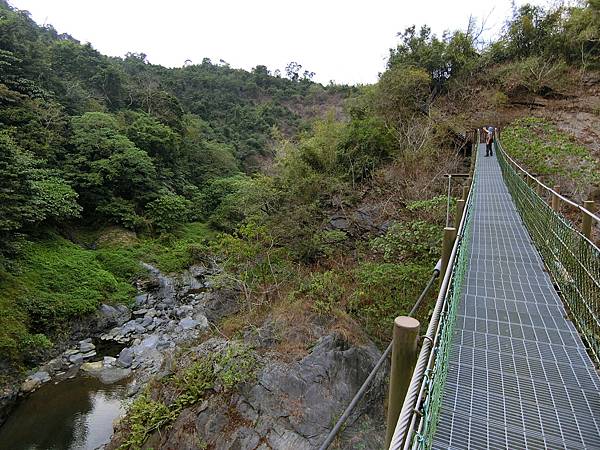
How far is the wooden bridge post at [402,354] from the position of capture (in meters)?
1.85

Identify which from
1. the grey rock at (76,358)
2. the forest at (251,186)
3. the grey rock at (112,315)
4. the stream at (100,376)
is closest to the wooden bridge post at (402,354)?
the forest at (251,186)

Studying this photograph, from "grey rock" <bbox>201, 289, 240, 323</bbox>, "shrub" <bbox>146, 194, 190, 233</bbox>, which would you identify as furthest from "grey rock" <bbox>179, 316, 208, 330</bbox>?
"shrub" <bbox>146, 194, 190, 233</bbox>

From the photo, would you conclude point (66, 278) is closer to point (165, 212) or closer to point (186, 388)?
point (165, 212)

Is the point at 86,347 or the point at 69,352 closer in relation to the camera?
the point at 69,352

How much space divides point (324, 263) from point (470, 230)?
192 inches

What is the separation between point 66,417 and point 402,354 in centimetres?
903

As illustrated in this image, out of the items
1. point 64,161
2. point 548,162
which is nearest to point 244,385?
point 548,162

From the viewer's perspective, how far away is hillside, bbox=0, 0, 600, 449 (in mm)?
6465

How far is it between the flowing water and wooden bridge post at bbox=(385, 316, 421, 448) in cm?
766

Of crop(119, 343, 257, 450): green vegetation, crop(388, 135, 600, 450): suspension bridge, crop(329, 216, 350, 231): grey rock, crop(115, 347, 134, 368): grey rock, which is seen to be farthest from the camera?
crop(329, 216, 350, 231): grey rock

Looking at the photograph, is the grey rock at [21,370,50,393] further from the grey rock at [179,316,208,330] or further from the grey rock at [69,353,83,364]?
the grey rock at [179,316,208,330]

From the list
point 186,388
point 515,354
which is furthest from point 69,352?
point 515,354

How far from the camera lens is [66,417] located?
300 inches

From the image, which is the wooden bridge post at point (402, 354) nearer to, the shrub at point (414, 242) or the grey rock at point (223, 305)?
the shrub at point (414, 242)
